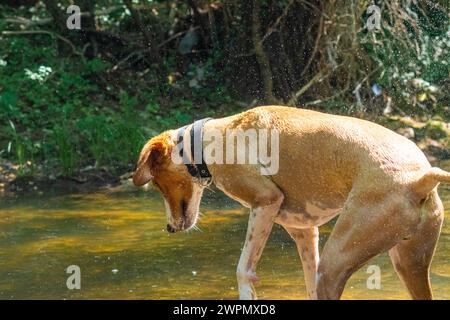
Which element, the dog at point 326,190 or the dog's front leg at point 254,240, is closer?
the dog at point 326,190

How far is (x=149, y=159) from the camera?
647 cm

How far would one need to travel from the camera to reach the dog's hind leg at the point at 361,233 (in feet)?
17.6

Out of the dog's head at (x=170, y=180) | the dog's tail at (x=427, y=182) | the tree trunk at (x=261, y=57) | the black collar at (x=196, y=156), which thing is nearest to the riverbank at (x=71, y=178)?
the tree trunk at (x=261, y=57)

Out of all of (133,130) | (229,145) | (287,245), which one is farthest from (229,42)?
(229,145)

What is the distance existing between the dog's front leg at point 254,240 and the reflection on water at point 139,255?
1072 millimetres

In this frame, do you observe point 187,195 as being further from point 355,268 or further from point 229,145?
point 355,268

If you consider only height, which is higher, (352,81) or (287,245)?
(352,81)

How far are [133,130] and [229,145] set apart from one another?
6417mm

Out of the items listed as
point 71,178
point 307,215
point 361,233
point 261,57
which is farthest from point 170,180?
point 261,57

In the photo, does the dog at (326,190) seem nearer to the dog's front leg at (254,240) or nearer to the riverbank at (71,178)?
the dog's front leg at (254,240)

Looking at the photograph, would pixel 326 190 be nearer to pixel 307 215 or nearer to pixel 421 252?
pixel 307 215

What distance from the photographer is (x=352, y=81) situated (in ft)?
45.9

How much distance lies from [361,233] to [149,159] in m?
1.70

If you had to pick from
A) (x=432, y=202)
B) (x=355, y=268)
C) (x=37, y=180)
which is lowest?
(x=37, y=180)
